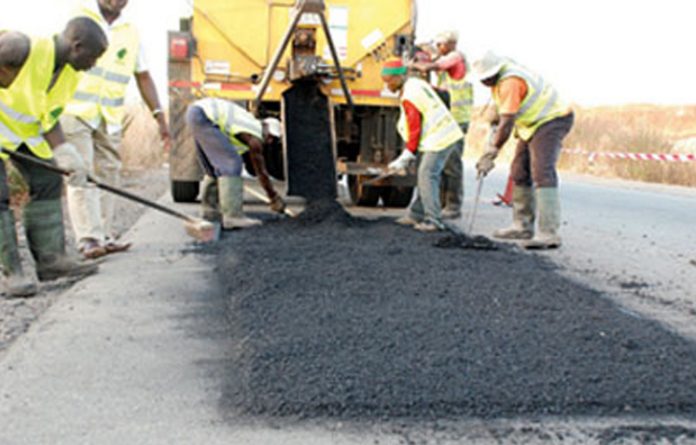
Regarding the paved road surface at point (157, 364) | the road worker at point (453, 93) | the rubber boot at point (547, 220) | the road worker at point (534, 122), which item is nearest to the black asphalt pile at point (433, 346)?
the paved road surface at point (157, 364)

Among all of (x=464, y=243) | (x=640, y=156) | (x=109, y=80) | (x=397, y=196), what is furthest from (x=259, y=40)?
(x=640, y=156)

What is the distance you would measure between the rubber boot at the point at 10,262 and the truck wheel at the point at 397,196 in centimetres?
502

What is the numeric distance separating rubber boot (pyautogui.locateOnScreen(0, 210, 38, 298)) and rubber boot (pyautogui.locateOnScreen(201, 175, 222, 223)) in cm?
267

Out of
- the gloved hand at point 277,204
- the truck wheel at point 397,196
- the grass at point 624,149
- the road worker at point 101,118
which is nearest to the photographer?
the road worker at point 101,118

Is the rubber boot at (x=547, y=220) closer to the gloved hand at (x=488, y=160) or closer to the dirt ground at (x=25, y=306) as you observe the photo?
the gloved hand at (x=488, y=160)

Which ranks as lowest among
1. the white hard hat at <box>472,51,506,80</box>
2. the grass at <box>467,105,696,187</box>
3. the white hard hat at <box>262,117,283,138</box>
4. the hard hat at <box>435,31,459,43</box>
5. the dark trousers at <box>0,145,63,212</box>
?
the grass at <box>467,105,696,187</box>

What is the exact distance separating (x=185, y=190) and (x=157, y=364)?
542cm

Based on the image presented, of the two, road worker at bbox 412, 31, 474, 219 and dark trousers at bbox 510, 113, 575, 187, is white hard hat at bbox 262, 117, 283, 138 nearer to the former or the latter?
road worker at bbox 412, 31, 474, 219

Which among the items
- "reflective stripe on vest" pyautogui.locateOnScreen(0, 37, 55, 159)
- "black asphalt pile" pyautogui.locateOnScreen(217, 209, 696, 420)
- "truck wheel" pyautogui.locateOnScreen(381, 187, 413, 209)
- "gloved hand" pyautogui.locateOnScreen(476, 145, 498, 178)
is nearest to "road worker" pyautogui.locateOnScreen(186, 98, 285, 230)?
"black asphalt pile" pyautogui.locateOnScreen(217, 209, 696, 420)

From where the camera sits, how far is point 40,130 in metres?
4.32

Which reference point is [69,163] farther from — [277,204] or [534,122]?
[534,122]

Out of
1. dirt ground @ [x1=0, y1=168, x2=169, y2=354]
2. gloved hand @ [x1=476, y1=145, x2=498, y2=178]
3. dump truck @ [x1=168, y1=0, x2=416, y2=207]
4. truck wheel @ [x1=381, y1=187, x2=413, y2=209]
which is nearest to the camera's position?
dirt ground @ [x1=0, y1=168, x2=169, y2=354]

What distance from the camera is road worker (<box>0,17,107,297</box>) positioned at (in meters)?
3.96

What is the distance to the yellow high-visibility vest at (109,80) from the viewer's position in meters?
5.18
